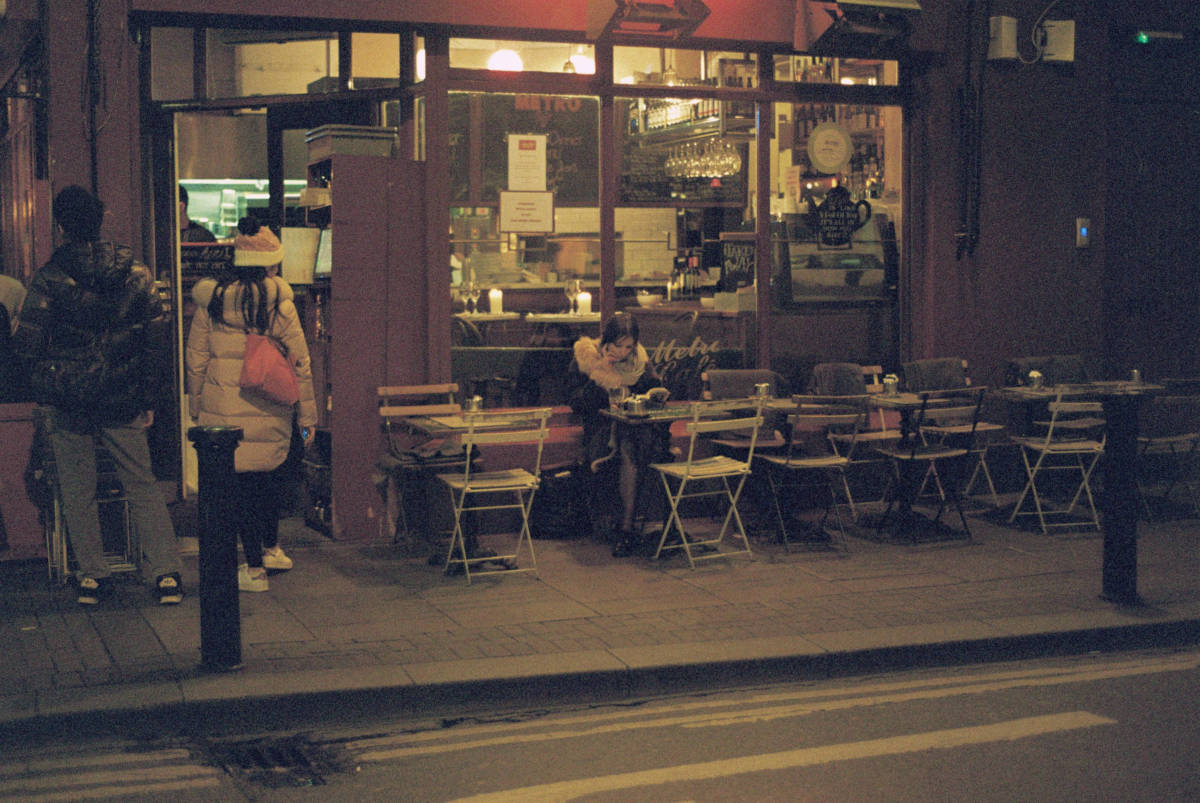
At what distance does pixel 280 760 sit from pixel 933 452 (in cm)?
530

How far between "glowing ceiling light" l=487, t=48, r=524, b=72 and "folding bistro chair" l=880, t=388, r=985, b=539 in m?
3.56

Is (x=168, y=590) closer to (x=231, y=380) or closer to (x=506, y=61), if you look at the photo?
→ (x=231, y=380)

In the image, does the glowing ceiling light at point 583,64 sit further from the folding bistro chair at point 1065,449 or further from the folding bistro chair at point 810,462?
the folding bistro chair at point 1065,449

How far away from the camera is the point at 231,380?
720 cm

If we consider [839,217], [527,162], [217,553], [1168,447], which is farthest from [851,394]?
Result: [217,553]

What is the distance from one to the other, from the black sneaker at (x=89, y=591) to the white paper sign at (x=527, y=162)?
397cm

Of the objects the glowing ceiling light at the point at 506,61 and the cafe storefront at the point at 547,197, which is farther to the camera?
the glowing ceiling light at the point at 506,61

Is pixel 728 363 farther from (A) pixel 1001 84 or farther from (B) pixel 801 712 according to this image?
(B) pixel 801 712

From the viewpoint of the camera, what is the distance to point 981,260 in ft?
34.0

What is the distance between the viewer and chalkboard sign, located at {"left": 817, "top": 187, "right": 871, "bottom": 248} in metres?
10.2

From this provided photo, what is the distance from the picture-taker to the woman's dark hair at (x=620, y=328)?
8484mm

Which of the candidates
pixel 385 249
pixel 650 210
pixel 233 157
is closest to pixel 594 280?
pixel 650 210

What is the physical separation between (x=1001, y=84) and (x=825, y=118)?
1.43 metres

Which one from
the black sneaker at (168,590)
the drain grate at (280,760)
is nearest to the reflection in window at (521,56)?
the black sneaker at (168,590)
